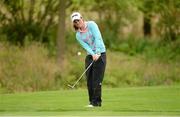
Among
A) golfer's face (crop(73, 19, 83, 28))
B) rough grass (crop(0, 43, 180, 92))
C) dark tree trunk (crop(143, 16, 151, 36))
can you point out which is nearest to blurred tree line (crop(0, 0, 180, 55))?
dark tree trunk (crop(143, 16, 151, 36))

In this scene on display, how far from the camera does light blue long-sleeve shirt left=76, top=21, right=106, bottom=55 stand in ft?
49.4

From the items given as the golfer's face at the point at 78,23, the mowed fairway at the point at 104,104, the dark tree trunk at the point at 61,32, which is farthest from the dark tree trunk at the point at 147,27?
the golfer's face at the point at 78,23

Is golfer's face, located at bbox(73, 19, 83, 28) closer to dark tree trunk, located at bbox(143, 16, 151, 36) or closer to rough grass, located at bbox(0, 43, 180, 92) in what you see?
rough grass, located at bbox(0, 43, 180, 92)

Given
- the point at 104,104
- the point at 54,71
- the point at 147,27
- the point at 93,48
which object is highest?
the point at 93,48

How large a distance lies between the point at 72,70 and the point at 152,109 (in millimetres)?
11637

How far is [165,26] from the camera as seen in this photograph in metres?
37.0

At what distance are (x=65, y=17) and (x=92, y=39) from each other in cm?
1405

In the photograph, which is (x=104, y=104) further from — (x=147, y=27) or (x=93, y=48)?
(x=147, y=27)

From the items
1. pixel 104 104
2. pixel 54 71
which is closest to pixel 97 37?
pixel 104 104

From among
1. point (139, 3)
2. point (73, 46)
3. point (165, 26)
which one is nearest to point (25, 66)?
point (73, 46)

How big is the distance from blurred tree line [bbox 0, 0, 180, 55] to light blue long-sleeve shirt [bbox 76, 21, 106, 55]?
43.2ft

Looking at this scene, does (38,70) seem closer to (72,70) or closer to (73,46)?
(72,70)

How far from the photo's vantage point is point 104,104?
16156 millimetres

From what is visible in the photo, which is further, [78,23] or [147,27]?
[147,27]
